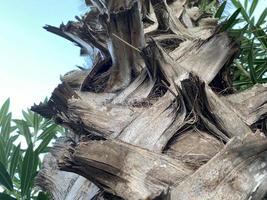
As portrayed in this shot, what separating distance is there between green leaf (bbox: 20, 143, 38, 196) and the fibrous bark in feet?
0.56

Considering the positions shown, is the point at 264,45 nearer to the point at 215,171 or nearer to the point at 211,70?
the point at 211,70

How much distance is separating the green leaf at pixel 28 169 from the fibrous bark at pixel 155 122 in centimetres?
17

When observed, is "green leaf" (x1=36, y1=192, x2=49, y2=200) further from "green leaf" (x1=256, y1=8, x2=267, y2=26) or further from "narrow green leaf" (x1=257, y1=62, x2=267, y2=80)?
"green leaf" (x1=256, y1=8, x2=267, y2=26)

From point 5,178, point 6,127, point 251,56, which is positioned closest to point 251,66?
point 251,56

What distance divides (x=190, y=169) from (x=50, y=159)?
892mm

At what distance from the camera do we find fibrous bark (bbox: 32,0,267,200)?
1139 mm

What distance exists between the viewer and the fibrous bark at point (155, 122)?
114 centimetres

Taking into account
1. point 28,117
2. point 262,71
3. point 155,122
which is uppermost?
point 155,122

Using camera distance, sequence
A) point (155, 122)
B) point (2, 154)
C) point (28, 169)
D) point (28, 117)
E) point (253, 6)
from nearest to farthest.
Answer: point (155, 122) → point (28, 169) → point (2, 154) → point (253, 6) → point (28, 117)

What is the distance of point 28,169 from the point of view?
2.03 metres

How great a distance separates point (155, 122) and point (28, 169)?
872 mm

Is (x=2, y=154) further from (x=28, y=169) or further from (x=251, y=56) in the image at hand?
(x=251, y=56)

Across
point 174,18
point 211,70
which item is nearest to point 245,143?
point 211,70

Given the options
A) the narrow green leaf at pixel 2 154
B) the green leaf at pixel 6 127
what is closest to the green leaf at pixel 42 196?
the narrow green leaf at pixel 2 154
